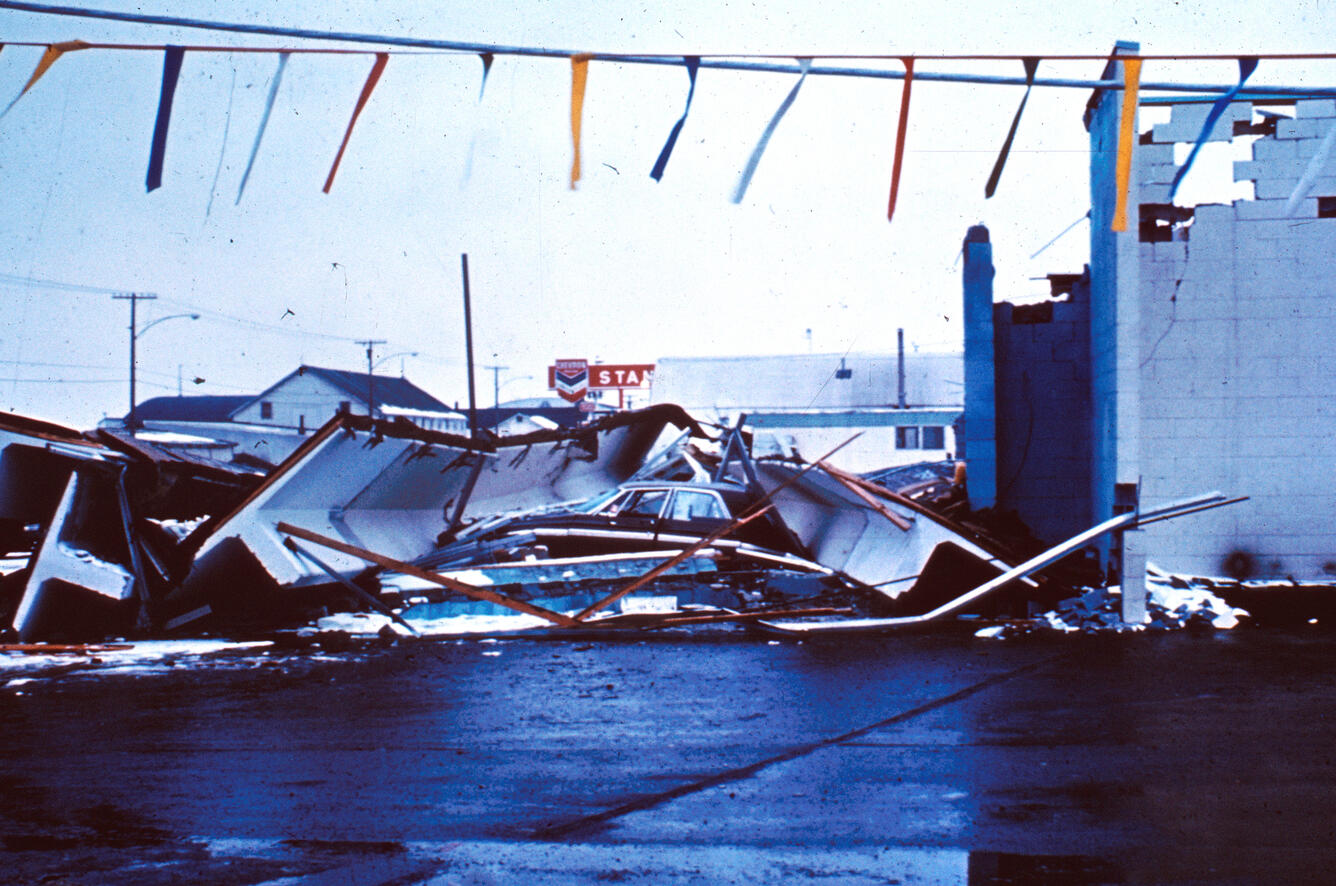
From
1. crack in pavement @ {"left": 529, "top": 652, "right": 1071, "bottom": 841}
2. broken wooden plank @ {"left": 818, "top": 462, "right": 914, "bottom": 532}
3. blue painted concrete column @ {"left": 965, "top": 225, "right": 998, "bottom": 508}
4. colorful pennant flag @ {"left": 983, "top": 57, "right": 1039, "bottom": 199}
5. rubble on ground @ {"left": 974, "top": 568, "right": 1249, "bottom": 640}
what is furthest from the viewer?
blue painted concrete column @ {"left": 965, "top": 225, "right": 998, "bottom": 508}

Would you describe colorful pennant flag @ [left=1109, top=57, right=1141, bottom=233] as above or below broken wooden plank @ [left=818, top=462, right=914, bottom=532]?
above

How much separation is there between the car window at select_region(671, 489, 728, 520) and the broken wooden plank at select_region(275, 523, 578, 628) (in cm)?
273

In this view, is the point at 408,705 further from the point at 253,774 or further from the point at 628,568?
the point at 628,568

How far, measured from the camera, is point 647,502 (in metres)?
12.2

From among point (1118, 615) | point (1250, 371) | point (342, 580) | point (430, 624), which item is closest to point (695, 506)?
point (430, 624)

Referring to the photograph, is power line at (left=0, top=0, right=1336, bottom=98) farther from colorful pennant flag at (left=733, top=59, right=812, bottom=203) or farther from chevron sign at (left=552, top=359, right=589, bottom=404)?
chevron sign at (left=552, top=359, right=589, bottom=404)

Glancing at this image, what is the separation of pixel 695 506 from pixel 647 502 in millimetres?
610

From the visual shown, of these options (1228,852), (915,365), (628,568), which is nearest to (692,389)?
(915,365)

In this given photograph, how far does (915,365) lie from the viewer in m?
45.9

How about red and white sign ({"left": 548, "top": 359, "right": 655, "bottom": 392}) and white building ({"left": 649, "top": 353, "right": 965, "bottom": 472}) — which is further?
red and white sign ({"left": 548, "top": 359, "right": 655, "bottom": 392})

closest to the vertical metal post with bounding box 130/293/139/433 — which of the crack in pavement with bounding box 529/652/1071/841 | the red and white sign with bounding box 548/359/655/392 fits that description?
the red and white sign with bounding box 548/359/655/392

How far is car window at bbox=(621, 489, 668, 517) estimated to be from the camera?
12086 mm

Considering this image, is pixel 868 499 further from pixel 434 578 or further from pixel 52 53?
pixel 52 53

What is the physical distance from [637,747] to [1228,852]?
2.68 metres
